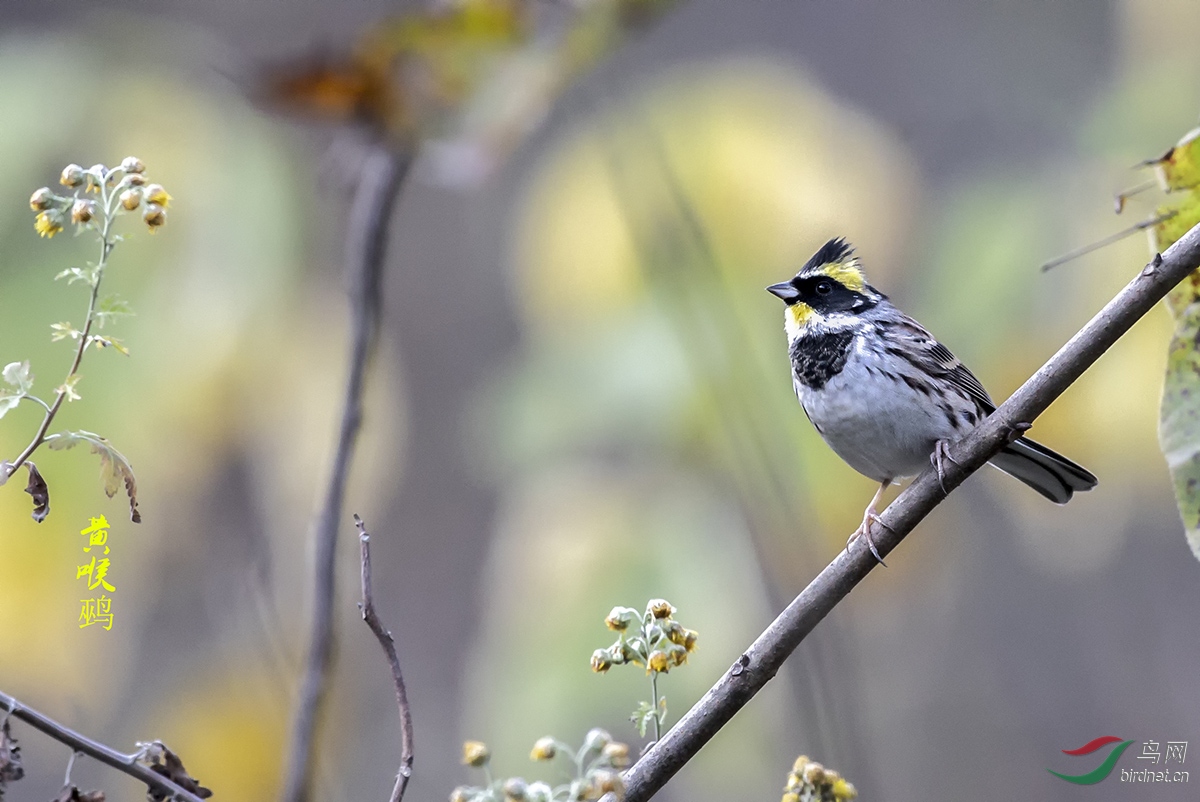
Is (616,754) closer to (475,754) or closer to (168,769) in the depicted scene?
(475,754)

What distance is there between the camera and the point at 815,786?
144 centimetres

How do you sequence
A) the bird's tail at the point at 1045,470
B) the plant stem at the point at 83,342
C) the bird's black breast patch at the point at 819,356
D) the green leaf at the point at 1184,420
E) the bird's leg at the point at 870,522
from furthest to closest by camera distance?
the bird's black breast patch at the point at 819,356, the bird's tail at the point at 1045,470, the bird's leg at the point at 870,522, the green leaf at the point at 1184,420, the plant stem at the point at 83,342

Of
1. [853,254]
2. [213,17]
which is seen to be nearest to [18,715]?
[853,254]

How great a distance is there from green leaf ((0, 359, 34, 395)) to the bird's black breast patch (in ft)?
8.08

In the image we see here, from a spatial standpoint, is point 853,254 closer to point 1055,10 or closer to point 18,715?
point 1055,10

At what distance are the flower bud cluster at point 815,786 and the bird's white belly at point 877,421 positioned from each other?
1869 mm

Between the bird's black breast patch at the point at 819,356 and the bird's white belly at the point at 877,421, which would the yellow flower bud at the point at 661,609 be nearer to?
the bird's white belly at the point at 877,421

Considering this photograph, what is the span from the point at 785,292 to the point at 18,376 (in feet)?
7.96

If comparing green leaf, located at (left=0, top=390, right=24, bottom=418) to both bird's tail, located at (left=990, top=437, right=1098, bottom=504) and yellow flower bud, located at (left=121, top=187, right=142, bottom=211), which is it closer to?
yellow flower bud, located at (left=121, top=187, right=142, bottom=211)

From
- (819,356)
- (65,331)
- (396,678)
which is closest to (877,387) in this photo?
(819,356)

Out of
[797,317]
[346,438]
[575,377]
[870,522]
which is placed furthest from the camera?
[797,317]

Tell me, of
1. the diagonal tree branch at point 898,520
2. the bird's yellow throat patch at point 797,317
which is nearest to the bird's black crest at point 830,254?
the bird's yellow throat patch at point 797,317

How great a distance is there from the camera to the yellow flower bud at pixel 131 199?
1374 mm

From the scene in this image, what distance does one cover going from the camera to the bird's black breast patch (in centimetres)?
344
